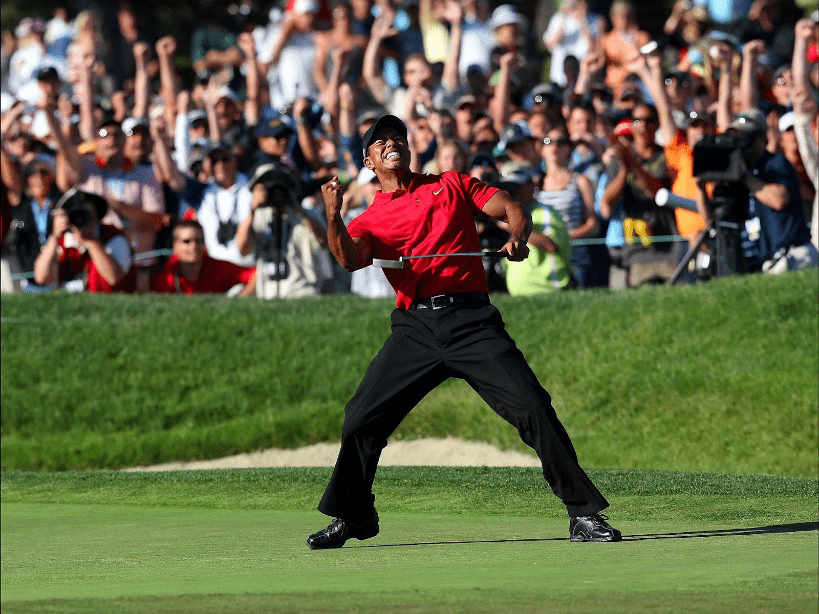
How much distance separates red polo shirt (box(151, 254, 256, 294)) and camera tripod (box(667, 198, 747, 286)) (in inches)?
151

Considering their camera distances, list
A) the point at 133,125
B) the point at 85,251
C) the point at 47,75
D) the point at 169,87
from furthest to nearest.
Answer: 1. the point at 169,87
2. the point at 47,75
3. the point at 133,125
4. the point at 85,251

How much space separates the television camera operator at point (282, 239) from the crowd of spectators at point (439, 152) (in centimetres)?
2

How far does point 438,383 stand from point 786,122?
7.71 m

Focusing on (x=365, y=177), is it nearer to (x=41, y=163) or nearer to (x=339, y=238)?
(x=41, y=163)

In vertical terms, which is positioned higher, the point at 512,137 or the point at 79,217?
the point at 512,137

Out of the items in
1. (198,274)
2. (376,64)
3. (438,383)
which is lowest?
(438,383)

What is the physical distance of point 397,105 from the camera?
17.5 meters

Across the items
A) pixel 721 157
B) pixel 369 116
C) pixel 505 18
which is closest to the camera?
pixel 721 157

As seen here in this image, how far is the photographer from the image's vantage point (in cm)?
1402

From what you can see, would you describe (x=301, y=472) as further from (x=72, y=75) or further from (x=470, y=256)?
(x=72, y=75)

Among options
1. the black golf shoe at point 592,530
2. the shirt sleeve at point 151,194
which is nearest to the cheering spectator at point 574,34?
the shirt sleeve at point 151,194

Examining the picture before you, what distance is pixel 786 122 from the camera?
→ 13781 millimetres

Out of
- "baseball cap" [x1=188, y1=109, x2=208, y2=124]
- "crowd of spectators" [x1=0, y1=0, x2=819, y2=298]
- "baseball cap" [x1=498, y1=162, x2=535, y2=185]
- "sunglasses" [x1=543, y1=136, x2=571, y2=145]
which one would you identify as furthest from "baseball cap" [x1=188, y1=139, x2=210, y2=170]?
"baseball cap" [x1=498, y1=162, x2=535, y2=185]

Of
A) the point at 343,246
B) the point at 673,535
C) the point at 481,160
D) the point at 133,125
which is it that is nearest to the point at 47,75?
the point at 133,125
